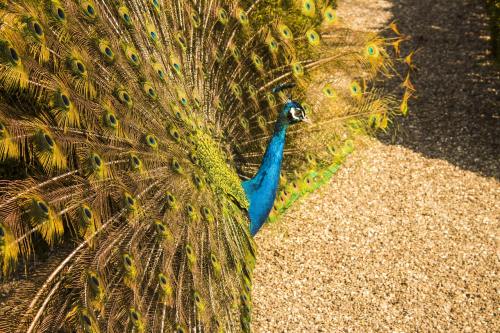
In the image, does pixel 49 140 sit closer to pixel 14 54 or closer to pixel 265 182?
pixel 14 54

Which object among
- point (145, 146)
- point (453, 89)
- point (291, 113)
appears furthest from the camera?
point (453, 89)

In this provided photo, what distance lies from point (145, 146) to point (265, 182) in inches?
34.1

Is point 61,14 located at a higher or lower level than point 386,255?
higher

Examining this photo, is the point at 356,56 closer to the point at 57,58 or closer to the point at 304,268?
the point at 304,268

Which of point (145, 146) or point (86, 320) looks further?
point (145, 146)

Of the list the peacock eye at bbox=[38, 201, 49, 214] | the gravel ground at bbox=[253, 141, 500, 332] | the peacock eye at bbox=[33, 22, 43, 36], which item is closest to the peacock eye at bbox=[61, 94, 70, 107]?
the peacock eye at bbox=[33, 22, 43, 36]

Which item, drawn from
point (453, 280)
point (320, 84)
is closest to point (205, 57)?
point (320, 84)

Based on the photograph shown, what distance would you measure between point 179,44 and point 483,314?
260 centimetres

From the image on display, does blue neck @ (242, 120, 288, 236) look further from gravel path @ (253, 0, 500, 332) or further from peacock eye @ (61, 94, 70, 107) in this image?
peacock eye @ (61, 94, 70, 107)

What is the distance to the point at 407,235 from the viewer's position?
4.61 meters

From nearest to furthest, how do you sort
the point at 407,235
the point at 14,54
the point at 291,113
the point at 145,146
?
the point at 14,54 → the point at 145,146 → the point at 291,113 → the point at 407,235

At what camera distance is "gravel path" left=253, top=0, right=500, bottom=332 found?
393 cm

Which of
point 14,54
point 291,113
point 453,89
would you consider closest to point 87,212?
point 14,54

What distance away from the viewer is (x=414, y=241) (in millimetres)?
4543
